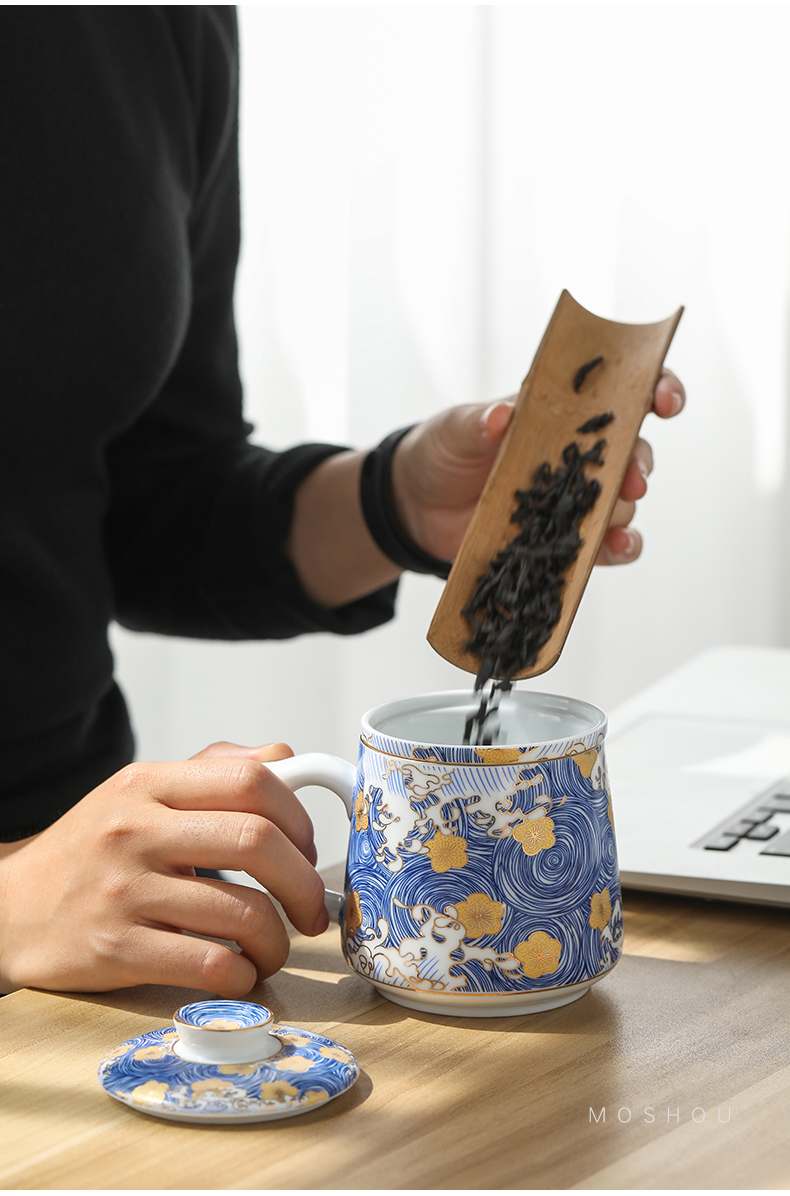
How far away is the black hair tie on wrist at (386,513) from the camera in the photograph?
3.64 ft

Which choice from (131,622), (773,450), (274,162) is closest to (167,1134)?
(131,622)

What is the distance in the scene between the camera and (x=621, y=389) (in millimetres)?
900

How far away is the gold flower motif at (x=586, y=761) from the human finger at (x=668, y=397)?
12.6 inches

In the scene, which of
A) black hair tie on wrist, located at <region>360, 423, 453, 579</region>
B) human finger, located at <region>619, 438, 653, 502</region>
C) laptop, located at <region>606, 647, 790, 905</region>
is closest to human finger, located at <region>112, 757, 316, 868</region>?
laptop, located at <region>606, 647, 790, 905</region>

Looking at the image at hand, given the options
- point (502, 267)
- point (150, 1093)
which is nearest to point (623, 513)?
point (150, 1093)

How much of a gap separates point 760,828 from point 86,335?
2.11 ft

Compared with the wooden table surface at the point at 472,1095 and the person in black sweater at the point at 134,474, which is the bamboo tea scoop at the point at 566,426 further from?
the wooden table surface at the point at 472,1095

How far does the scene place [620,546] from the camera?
0.97m

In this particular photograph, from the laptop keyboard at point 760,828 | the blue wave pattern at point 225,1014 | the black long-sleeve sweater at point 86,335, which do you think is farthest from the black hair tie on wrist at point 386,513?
the blue wave pattern at point 225,1014

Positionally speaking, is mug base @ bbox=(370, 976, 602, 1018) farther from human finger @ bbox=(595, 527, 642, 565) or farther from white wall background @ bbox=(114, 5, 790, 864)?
white wall background @ bbox=(114, 5, 790, 864)

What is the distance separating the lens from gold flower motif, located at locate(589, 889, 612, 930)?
618mm

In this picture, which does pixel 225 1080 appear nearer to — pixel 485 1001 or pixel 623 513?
pixel 485 1001

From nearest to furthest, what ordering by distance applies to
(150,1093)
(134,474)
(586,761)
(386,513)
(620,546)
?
1. (150,1093)
2. (586,761)
3. (620,546)
4. (386,513)
5. (134,474)

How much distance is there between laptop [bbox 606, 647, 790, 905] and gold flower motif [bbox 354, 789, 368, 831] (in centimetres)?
20
